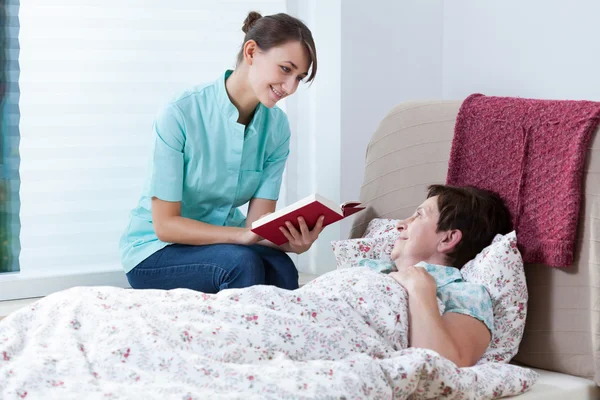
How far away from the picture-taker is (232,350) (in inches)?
54.5

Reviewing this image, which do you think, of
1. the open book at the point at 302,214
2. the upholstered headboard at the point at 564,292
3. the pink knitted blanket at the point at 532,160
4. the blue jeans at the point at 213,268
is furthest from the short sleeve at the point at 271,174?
the pink knitted blanket at the point at 532,160

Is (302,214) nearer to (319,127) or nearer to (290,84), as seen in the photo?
(290,84)

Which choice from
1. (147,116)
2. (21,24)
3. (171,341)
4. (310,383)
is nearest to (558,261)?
(310,383)

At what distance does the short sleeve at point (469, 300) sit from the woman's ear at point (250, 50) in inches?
33.7

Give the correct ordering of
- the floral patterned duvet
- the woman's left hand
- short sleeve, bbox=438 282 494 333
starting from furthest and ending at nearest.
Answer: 1. the woman's left hand
2. short sleeve, bbox=438 282 494 333
3. the floral patterned duvet

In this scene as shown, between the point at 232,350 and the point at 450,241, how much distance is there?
0.68 meters

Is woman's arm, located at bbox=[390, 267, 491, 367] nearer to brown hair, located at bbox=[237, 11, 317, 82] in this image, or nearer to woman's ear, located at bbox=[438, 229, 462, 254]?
woman's ear, located at bbox=[438, 229, 462, 254]

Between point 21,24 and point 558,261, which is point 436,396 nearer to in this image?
point 558,261

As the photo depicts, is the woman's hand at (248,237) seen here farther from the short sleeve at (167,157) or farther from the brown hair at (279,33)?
the brown hair at (279,33)

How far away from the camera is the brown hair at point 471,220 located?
1851mm

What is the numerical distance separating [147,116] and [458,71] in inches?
43.2

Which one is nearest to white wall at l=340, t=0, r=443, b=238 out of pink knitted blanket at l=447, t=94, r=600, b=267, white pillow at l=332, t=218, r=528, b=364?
pink knitted blanket at l=447, t=94, r=600, b=267

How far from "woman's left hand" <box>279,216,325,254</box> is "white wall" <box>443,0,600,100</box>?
0.91m

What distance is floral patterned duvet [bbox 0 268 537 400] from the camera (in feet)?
4.20
